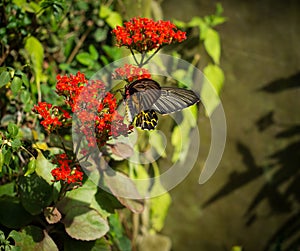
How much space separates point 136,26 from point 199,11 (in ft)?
3.46

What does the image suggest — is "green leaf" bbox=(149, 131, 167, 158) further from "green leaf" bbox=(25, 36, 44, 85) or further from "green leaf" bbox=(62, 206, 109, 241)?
"green leaf" bbox=(62, 206, 109, 241)

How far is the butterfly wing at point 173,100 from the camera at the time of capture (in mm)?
1244

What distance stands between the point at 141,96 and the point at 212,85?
101 centimetres

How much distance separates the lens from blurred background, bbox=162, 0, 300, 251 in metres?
2.19

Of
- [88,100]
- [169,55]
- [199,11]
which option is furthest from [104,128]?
[199,11]

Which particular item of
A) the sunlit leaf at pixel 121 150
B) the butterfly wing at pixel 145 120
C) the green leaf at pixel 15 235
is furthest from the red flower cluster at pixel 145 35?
the green leaf at pixel 15 235

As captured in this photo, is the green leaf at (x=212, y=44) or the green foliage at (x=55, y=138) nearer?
the green foliage at (x=55, y=138)

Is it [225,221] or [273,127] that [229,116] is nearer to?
[273,127]

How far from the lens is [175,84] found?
195 cm

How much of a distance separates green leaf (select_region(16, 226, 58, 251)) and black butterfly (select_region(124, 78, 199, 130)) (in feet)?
1.41

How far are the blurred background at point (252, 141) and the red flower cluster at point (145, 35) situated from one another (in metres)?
1.02

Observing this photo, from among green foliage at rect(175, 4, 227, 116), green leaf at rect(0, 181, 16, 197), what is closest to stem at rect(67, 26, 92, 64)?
green foliage at rect(175, 4, 227, 116)

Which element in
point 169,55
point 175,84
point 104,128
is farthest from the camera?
point 169,55

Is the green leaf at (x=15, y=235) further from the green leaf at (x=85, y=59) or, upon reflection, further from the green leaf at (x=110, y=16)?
the green leaf at (x=110, y=16)
